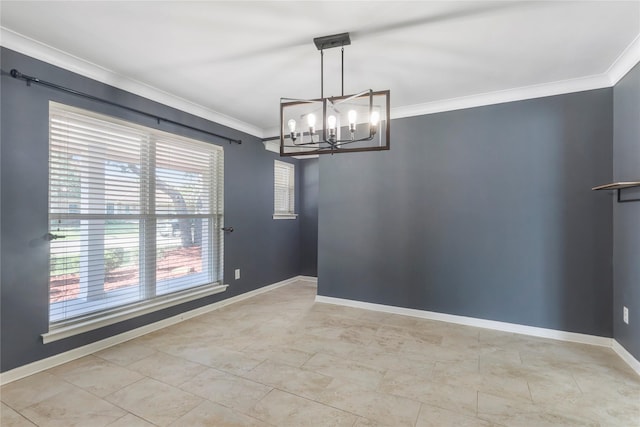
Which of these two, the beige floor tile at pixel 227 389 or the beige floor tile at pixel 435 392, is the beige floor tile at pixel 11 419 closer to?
the beige floor tile at pixel 227 389

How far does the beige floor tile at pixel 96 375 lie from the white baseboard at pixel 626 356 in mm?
3747

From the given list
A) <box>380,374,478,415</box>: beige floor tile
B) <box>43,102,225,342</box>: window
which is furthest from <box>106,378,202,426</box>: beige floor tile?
<box>380,374,478,415</box>: beige floor tile

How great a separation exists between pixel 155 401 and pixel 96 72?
2.68 m

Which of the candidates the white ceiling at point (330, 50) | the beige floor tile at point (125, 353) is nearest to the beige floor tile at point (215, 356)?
the beige floor tile at point (125, 353)

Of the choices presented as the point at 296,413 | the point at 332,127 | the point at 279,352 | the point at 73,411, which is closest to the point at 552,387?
the point at 296,413

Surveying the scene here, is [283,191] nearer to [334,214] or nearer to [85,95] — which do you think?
[334,214]

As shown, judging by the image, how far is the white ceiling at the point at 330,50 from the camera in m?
1.88

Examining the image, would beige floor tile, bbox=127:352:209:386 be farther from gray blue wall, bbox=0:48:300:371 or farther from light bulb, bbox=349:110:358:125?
light bulb, bbox=349:110:358:125

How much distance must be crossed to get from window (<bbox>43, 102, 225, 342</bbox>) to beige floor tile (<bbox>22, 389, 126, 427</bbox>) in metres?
0.62

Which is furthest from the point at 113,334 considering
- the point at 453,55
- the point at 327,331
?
the point at 453,55

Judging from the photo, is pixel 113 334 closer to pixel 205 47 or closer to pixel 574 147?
pixel 205 47

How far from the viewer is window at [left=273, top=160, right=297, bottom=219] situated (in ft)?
16.7

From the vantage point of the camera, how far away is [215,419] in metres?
1.76

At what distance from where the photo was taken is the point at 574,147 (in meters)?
2.88
